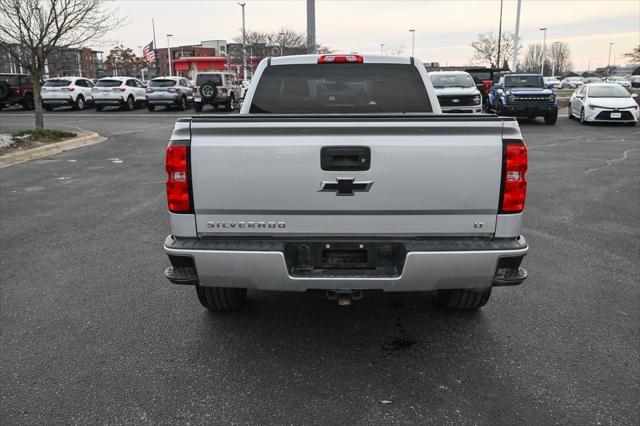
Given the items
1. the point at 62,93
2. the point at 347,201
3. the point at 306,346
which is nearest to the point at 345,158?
the point at 347,201

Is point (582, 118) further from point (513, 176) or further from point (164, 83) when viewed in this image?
point (513, 176)

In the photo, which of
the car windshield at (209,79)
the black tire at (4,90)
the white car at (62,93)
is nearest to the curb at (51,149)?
the car windshield at (209,79)

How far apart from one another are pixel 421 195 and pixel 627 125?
66.8 ft

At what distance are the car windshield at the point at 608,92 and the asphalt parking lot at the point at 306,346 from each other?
52.3 ft

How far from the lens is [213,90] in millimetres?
26891

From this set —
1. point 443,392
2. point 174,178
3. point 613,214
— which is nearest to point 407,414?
point 443,392

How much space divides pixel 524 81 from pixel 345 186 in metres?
19.6

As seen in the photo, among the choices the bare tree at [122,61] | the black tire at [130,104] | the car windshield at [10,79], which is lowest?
the black tire at [130,104]

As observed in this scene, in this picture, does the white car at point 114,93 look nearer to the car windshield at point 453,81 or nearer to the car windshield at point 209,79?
the car windshield at point 209,79

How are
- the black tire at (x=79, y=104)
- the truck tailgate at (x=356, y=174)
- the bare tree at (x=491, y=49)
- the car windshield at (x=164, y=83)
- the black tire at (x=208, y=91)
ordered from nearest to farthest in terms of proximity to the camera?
1. the truck tailgate at (x=356, y=174)
2. the black tire at (x=208, y=91)
3. the car windshield at (x=164, y=83)
4. the black tire at (x=79, y=104)
5. the bare tree at (x=491, y=49)

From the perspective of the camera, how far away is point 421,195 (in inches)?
125

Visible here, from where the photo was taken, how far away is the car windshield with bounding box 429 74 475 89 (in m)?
19.2

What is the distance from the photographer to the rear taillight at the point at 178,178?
10.4 ft

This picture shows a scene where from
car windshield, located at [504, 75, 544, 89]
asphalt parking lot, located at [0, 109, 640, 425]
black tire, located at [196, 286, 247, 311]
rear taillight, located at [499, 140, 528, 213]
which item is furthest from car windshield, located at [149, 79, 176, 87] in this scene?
rear taillight, located at [499, 140, 528, 213]
